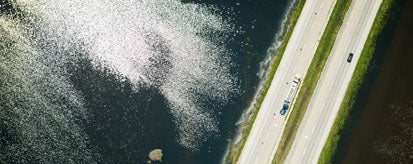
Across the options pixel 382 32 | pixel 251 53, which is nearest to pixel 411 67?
pixel 382 32

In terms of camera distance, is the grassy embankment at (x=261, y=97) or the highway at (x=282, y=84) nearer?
the highway at (x=282, y=84)

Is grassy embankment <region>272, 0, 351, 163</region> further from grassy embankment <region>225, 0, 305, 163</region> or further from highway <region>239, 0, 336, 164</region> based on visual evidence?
grassy embankment <region>225, 0, 305, 163</region>

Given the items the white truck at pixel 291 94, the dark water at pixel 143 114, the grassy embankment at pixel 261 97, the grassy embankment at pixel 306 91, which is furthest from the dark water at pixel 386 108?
the dark water at pixel 143 114

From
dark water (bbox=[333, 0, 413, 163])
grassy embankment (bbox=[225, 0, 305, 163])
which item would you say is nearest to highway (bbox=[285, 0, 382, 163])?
dark water (bbox=[333, 0, 413, 163])

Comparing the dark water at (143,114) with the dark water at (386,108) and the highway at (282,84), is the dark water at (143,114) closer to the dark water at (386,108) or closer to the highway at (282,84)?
the highway at (282,84)

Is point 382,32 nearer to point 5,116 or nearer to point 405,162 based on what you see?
point 405,162

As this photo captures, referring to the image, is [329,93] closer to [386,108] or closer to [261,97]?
A: [386,108]

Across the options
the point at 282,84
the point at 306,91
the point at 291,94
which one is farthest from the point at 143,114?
the point at 306,91
